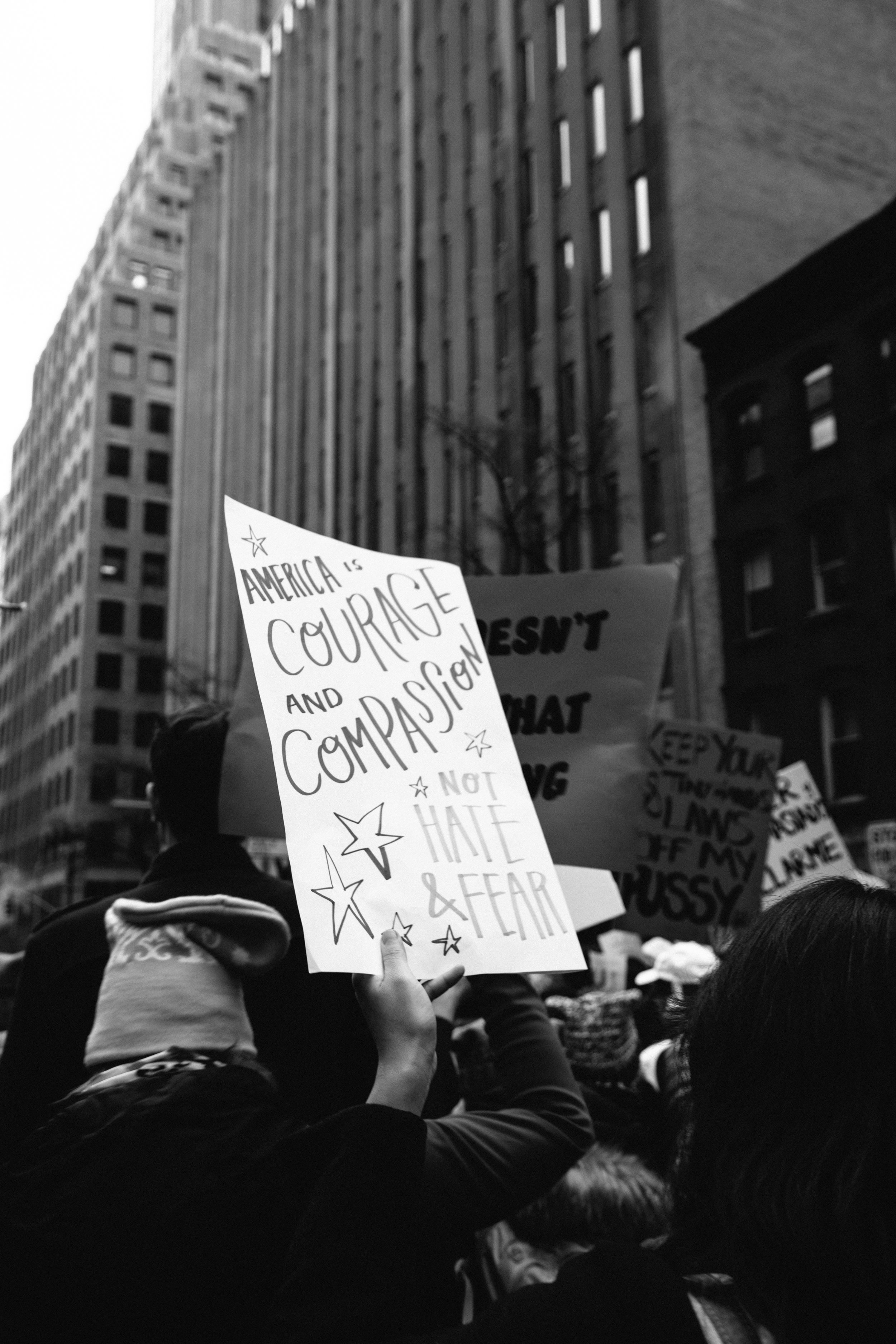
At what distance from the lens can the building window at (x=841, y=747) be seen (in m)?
21.6

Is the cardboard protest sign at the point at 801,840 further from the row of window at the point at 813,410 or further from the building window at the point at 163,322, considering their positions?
the building window at the point at 163,322

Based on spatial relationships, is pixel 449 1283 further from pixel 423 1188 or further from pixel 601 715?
pixel 601 715

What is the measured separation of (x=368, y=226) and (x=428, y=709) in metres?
42.8

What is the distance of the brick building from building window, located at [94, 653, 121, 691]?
53277 mm

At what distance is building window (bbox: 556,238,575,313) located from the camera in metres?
30.1

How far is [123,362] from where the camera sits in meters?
79.4

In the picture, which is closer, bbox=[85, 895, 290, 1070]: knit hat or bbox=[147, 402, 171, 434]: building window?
bbox=[85, 895, 290, 1070]: knit hat

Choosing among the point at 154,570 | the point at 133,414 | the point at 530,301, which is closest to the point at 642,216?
the point at 530,301

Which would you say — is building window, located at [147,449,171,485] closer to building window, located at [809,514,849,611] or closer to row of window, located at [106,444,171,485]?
row of window, located at [106,444,171,485]

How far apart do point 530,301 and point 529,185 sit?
334 cm

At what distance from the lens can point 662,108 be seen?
2773 cm

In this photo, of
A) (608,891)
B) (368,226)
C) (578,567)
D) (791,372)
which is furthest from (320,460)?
(608,891)

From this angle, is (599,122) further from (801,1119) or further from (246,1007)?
(801,1119)

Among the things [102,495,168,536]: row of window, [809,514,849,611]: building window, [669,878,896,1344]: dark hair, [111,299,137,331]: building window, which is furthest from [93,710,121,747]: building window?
[669,878,896,1344]: dark hair
